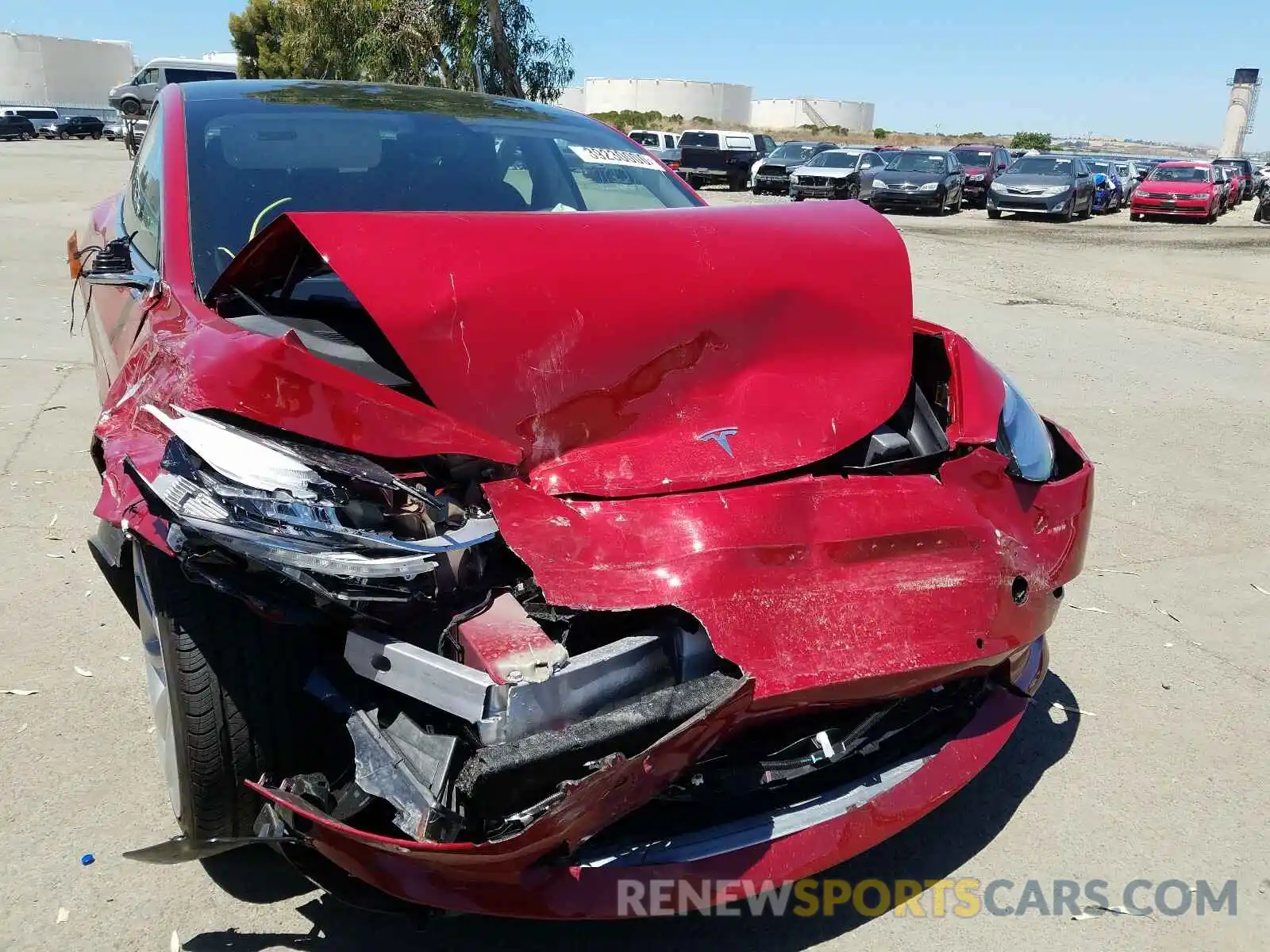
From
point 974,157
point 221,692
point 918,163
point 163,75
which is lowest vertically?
point 221,692

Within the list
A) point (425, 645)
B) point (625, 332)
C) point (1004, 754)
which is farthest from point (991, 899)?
point (625, 332)

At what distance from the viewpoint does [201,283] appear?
2.77 metres

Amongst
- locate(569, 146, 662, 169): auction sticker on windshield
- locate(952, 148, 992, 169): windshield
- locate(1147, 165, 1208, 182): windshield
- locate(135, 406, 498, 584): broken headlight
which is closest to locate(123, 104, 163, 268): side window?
locate(135, 406, 498, 584): broken headlight

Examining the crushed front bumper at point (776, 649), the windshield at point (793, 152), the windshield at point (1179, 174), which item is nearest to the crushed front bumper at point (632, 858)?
the crushed front bumper at point (776, 649)

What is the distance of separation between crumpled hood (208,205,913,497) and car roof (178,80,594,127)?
4.59 feet

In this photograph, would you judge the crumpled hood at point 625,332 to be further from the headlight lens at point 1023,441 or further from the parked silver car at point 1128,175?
the parked silver car at point 1128,175

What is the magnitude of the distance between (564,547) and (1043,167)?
2480cm

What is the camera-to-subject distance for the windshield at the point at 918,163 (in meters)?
22.7

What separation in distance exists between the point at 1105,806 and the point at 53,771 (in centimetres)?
277

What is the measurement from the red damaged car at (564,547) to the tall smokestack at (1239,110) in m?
84.2

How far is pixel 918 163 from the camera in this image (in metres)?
22.9

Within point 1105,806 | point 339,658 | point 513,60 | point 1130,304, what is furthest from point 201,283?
point 513,60

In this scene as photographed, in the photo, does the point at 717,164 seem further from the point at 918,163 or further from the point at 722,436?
the point at 722,436

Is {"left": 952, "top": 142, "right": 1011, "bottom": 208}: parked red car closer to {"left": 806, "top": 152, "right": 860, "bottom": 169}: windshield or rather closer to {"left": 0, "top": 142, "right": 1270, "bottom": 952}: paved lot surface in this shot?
{"left": 806, "top": 152, "right": 860, "bottom": 169}: windshield
